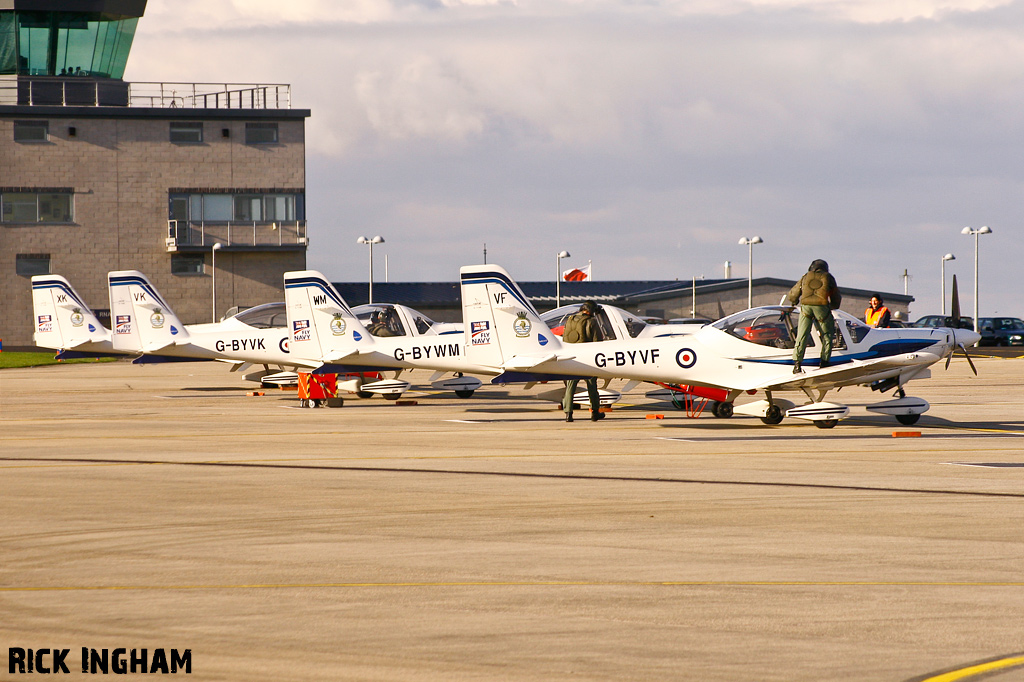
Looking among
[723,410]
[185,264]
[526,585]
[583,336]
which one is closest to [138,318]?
[583,336]

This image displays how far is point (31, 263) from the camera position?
55.2m

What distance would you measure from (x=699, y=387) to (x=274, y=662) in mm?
13453

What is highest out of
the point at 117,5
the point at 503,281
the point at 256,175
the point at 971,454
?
the point at 117,5

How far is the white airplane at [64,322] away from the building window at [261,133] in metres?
28.7

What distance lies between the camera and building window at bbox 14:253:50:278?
54.9m

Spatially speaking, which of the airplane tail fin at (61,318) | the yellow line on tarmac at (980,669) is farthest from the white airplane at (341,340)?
the yellow line on tarmac at (980,669)

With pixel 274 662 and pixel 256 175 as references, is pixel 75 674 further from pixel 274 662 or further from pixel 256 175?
pixel 256 175

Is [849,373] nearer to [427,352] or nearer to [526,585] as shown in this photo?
[427,352]

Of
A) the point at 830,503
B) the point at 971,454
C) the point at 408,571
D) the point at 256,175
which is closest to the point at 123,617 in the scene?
the point at 408,571

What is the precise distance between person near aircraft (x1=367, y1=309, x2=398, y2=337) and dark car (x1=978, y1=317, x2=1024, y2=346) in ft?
151

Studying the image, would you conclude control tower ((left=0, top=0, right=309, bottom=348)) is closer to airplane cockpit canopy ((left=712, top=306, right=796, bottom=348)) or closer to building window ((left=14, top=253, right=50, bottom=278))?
building window ((left=14, top=253, right=50, bottom=278))

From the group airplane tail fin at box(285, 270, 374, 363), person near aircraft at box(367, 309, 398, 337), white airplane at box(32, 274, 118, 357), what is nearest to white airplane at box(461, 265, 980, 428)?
airplane tail fin at box(285, 270, 374, 363)

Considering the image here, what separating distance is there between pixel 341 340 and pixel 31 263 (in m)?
39.2

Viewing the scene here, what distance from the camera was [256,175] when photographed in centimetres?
5684
